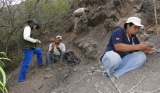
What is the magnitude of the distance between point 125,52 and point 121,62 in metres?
0.21

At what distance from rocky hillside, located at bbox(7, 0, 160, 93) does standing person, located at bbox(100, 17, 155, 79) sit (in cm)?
15

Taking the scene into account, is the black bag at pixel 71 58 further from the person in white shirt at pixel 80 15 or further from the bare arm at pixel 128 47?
the bare arm at pixel 128 47

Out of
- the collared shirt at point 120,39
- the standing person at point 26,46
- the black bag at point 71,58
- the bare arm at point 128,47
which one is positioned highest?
the collared shirt at point 120,39

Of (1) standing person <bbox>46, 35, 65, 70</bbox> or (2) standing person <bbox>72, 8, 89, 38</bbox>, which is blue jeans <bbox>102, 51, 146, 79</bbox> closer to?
(1) standing person <bbox>46, 35, 65, 70</bbox>

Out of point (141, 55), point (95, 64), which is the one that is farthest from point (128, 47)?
point (95, 64)

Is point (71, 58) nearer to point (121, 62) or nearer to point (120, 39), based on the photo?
point (121, 62)

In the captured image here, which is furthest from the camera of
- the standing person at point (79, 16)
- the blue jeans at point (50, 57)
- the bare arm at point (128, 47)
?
Result: the standing person at point (79, 16)

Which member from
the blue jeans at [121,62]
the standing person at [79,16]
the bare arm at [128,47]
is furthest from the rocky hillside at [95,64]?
the bare arm at [128,47]

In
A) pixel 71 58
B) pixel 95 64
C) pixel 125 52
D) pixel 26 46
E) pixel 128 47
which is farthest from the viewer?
pixel 71 58

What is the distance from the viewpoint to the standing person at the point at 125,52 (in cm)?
396

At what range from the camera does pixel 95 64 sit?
6.52 metres

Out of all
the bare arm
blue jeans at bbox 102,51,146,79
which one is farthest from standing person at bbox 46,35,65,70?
the bare arm

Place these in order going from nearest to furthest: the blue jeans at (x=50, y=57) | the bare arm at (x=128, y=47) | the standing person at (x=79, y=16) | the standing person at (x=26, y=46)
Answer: the bare arm at (x=128, y=47) < the standing person at (x=26, y=46) < the blue jeans at (x=50, y=57) < the standing person at (x=79, y=16)

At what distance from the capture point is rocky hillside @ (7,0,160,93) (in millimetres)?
3951
